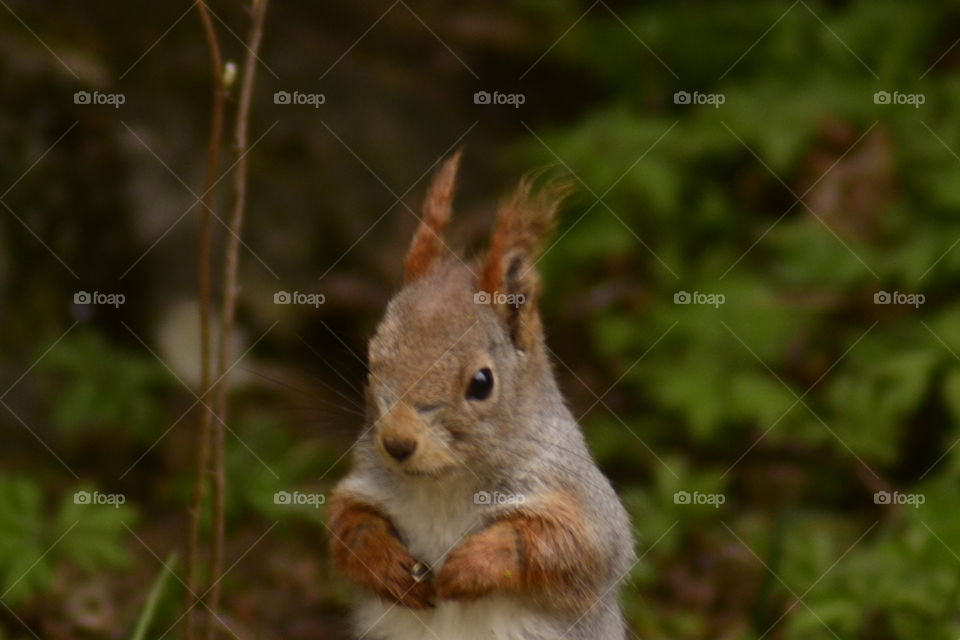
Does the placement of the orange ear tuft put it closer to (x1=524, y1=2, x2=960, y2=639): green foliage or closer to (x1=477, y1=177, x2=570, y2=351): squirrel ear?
(x1=477, y1=177, x2=570, y2=351): squirrel ear

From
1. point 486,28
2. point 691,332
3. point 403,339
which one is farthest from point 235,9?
point 403,339

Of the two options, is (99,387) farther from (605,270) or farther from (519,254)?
(519,254)

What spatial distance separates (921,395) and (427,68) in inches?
118

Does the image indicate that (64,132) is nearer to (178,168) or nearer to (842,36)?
(178,168)

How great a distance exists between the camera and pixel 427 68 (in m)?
6.53

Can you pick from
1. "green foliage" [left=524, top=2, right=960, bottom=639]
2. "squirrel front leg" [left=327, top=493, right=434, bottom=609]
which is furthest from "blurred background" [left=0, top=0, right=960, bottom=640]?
"squirrel front leg" [left=327, top=493, right=434, bottom=609]

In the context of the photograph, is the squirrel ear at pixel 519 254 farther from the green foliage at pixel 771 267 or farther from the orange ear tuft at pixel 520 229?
the green foliage at pixel 771 267

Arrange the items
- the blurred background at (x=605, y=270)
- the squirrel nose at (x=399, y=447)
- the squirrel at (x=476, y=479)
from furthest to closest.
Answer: the blurred background at (x=605, y=270) → the squirrel at (x=476, y=479) → the squirrel nose at (x=399, y=447)

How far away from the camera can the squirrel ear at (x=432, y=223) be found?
2.78m

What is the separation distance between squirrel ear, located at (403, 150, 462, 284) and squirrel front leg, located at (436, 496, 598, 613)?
587 mm

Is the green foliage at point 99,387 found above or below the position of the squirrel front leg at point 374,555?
above

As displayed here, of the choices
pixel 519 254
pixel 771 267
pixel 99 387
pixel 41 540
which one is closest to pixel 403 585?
pixel 519 254

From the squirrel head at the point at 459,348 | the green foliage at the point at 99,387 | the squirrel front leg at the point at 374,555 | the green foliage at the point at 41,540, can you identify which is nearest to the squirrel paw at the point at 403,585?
the squirrel front leg at the point at 374,555

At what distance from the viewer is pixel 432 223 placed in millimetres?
2828
